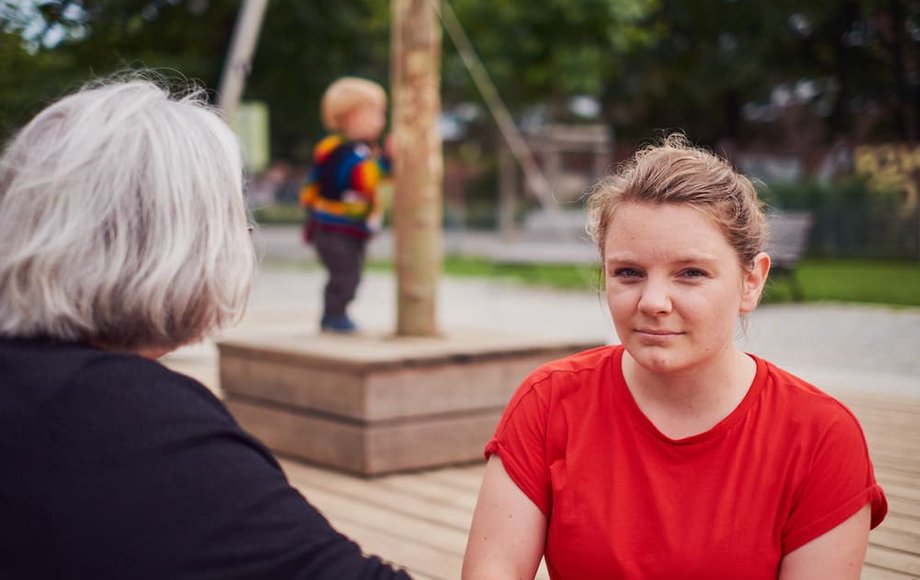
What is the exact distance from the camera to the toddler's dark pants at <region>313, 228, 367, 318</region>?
6016 mm

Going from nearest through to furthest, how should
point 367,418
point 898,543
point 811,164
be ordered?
point 898,543 → point 367,418 → point 811,164

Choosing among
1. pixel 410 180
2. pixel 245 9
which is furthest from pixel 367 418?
pixel 245 9

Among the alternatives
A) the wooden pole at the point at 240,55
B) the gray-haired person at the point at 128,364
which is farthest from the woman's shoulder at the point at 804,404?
the wooden pole at the point at 240,55

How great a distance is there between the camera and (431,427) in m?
4.34

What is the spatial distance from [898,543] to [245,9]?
6220mm

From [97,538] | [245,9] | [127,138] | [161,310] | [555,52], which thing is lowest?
[97,538]

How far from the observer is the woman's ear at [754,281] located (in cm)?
195

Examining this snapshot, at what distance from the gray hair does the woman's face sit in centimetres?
75

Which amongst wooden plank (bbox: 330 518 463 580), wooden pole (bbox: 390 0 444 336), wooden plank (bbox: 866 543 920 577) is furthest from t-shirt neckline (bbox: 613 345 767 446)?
wooden pole (bbox: 390 0 444 336)

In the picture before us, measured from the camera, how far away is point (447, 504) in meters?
3.83

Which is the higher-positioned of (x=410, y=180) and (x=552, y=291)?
(x=410, y=180)

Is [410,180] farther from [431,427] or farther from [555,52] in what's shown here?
[555,52]

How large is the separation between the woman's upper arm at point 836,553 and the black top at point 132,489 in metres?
0.85

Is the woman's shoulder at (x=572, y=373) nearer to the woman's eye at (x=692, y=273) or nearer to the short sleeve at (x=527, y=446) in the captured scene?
the short sleeve at (x=527, y=446)
